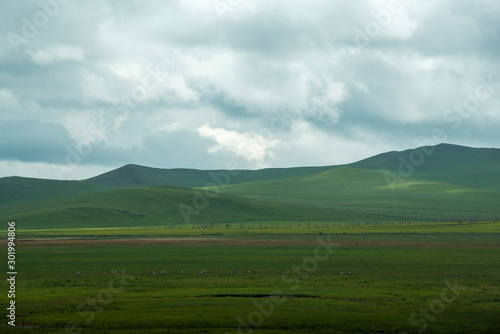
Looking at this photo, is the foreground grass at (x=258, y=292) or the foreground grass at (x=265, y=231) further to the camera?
the foreground grass at (x=265, y=231)

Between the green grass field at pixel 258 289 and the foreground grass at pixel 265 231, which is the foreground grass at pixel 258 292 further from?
the foreground grass at pixel 265 231

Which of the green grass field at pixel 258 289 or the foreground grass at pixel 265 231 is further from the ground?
the foreground grass at pixel 265 231

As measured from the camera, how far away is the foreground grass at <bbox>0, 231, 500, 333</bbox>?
29.9 metres

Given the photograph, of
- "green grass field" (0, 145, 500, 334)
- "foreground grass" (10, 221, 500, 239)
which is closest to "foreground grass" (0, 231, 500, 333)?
"green grass field" (0, 145, 500, 334)

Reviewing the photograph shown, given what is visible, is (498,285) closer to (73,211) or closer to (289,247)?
(289,247)

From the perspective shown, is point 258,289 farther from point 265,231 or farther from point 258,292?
point 265,231

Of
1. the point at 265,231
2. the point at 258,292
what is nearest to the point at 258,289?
the point at 258,292

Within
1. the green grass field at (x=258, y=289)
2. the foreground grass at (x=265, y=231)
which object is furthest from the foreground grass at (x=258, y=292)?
the foreground grass at (x=265, y=231)

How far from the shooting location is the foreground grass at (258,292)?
29906 mm

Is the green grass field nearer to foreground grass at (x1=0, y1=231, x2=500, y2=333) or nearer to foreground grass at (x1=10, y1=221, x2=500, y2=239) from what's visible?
foreground grass at (x1=0, y1=231, x2=500, y2=333)

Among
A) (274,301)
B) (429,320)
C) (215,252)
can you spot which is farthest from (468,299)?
(215,252)

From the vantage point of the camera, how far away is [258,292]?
3950cm

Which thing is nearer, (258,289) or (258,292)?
(258,292)

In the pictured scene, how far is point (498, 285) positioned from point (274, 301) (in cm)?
1764
